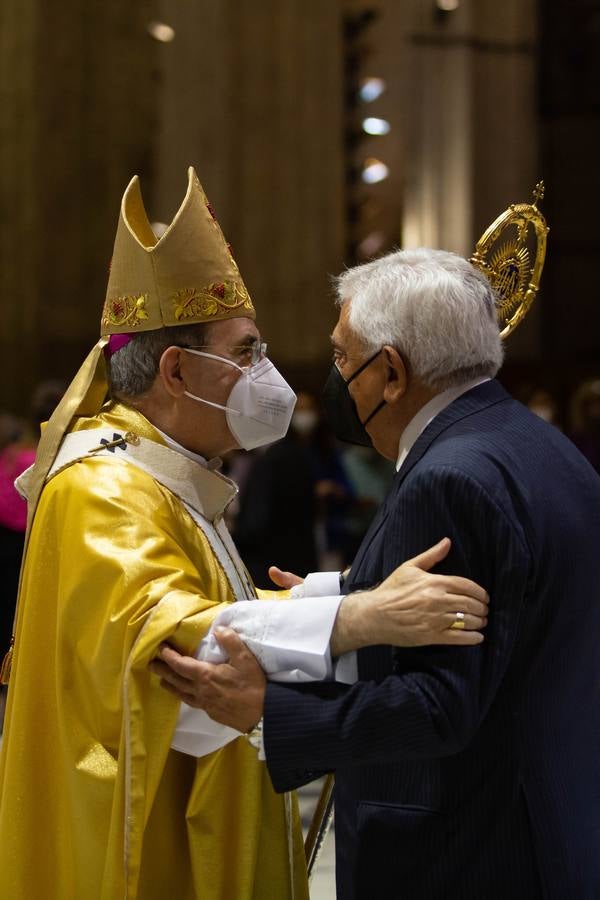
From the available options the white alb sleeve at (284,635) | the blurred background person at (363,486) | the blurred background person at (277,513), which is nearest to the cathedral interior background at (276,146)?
the blurred background person at (363,486)

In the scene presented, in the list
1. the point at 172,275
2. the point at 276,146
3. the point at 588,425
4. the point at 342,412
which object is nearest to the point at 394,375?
the point at 342,412

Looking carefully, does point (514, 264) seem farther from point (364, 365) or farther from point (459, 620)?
point (459, 620)

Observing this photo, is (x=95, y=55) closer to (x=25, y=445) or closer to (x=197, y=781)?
(x=25, y=445)

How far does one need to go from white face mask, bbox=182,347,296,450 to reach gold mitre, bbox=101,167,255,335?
0.09 m

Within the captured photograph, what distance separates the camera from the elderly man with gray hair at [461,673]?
1790 mm

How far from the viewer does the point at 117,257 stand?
101 inches

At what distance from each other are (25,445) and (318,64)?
7.11 meters

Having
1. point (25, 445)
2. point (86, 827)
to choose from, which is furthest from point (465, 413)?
point (25, 445)

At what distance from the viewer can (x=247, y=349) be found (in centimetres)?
256

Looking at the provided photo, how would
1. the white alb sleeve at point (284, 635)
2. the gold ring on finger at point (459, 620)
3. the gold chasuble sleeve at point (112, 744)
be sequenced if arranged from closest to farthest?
the gold ring on finger at point (459, 620) < the white alb sleeve at point (284, 635) < the gold chasuble sleeve at point (112, 744)

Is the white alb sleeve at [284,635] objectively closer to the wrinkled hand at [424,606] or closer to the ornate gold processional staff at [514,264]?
the wrinkled hand at [424,606]

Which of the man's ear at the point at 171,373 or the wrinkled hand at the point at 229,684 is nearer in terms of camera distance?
the wrinkled hand at the point at 229,684

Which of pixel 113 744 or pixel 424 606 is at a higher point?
pixel 424 606

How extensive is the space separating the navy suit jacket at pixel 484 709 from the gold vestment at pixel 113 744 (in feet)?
1.14
